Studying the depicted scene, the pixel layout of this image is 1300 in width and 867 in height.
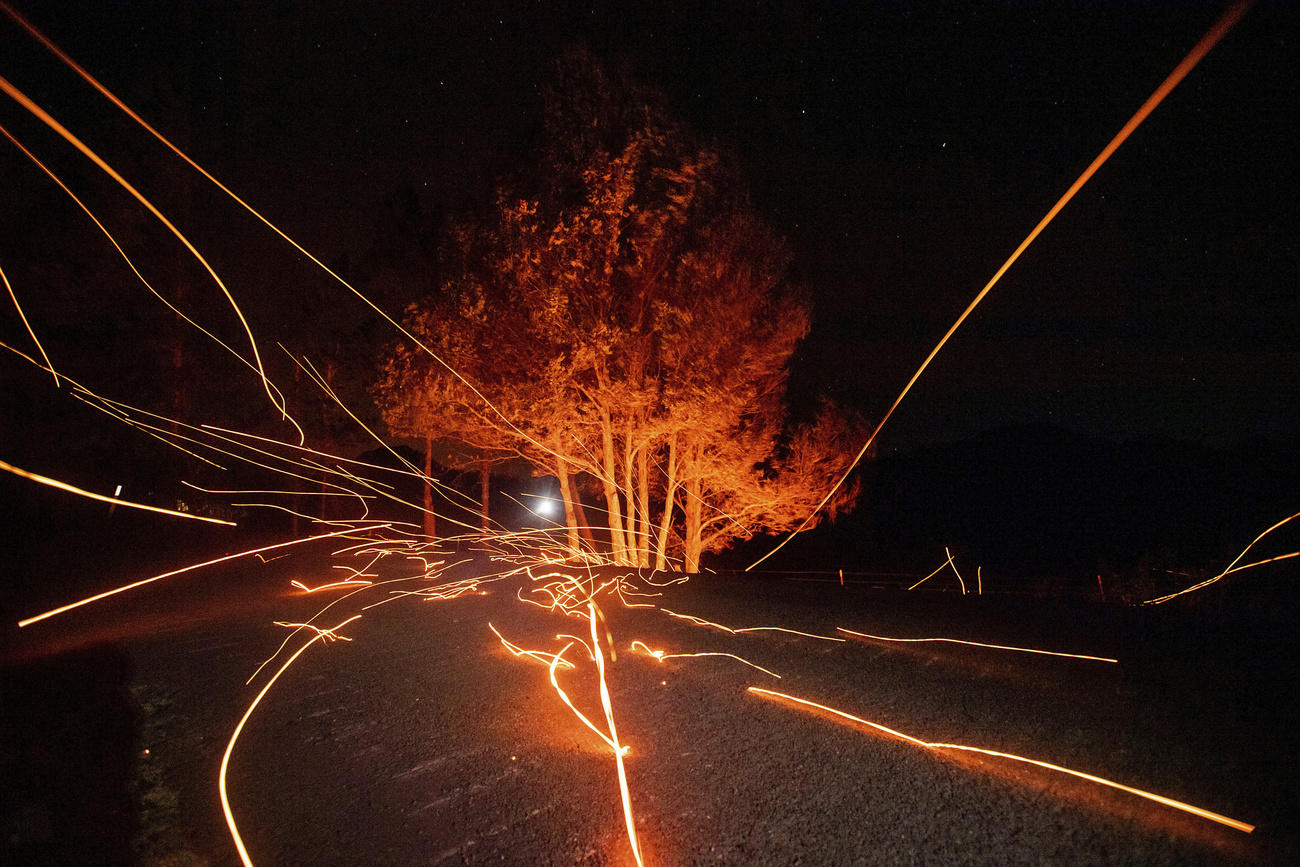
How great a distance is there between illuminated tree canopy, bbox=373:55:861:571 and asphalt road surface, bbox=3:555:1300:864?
769cm

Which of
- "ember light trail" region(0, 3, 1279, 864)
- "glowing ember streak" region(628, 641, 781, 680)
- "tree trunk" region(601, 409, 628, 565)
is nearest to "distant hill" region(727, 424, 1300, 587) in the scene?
"tree trunk" region(601, 409, 628, 565)

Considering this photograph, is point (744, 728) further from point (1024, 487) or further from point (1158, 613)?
point (1024, 487)

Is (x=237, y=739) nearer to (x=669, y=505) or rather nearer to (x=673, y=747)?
(x=673, y=747)

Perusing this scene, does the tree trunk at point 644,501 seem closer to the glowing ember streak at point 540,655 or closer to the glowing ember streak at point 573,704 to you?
the glowing ember streak at point 540,655

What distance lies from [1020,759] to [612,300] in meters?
11.9

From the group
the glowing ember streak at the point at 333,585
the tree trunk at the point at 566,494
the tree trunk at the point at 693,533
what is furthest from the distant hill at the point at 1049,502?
the glowing ember streak at the point at 333,585

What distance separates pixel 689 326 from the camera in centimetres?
1484

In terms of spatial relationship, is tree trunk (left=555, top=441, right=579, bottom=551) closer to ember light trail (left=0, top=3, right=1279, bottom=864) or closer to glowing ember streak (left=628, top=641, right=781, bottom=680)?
ember light trail (left=0, top=3, right=1279, bottom=864)

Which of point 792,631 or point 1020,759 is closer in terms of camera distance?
point 1020,759

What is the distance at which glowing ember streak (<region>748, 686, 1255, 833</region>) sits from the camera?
352cm

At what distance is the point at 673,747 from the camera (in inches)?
185

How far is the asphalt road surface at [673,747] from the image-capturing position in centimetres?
358

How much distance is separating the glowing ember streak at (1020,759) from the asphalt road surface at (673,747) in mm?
60

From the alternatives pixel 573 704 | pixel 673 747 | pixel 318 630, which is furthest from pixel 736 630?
pixel 318 630
